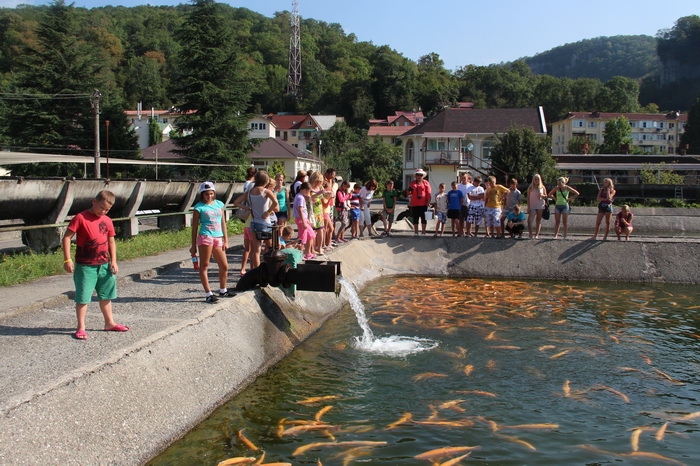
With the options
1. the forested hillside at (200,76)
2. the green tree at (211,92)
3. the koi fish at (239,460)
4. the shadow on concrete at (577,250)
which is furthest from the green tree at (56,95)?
the koi fish at (239,460)

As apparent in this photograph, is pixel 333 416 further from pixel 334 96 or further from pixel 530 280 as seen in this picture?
pixel 334 96

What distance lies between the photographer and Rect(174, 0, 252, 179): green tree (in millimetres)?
47562

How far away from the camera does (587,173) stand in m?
65.6

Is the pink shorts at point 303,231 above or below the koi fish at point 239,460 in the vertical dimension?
above

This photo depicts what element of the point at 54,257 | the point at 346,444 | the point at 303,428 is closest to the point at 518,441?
the point at 346,444

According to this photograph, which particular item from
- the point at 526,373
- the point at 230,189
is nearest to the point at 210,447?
the point at 526,373

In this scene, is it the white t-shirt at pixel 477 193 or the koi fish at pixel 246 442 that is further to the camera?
the white t-shirt at pixel 477 193

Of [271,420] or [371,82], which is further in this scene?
[371,82]

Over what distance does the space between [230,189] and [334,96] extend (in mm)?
124159

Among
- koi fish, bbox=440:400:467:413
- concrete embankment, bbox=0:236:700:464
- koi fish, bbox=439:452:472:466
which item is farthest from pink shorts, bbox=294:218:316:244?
koi fish, bbox=439:452:472:466

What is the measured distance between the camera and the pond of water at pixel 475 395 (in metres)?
6.51

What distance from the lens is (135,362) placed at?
671 cm

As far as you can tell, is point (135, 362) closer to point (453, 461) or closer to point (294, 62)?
point (453, 461)

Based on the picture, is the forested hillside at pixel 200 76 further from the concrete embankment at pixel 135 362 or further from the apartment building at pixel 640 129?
the concrete embankment at pixel 135 362
